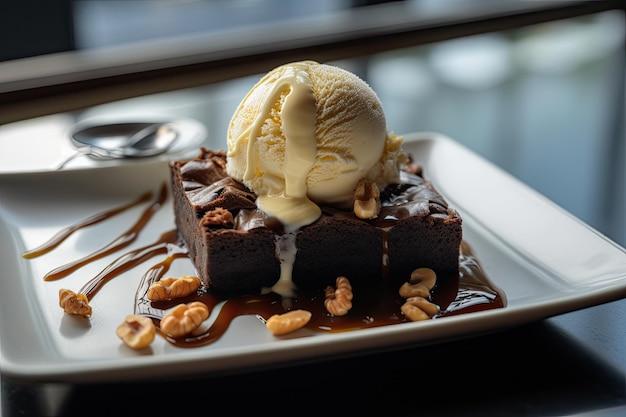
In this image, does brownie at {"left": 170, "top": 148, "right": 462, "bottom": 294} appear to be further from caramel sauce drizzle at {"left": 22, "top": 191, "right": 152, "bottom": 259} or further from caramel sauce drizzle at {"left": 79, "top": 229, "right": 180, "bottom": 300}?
caramel sauce drizzle at {"left": 22, "top": 191, "right": 152, "bottom": 259}

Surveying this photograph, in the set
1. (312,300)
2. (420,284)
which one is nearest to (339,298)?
(312,300)

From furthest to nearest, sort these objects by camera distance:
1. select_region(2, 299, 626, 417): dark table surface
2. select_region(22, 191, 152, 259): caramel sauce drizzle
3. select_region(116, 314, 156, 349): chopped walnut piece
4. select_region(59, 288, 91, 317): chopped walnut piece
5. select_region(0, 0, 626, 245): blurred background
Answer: select_region(0, 0, 626, 245): blurred background
select_region(22, 191, 152, 259): caramel sauce drizzle
select_region(59, 288, 91, 317): chopped walnut piece
select_region(116, 314, 156, 349): chopped walnut piece
select_region(2, 299, 626, 417): dark table surface

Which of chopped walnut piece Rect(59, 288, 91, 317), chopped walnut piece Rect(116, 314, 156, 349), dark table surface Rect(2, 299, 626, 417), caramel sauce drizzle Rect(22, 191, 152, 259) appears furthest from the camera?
caramel sauce drizzle Rect(22, 191, 152, 259)

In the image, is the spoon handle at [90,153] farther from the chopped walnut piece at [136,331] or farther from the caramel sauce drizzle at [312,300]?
the chopped walnut piece at [136,331]

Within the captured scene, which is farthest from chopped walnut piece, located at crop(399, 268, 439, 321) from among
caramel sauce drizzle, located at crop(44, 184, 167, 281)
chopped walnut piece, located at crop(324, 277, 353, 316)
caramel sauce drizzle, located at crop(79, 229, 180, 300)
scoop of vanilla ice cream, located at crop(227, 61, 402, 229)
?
caramel sauce drizzle, located at crop(44, 184, 167, 281)

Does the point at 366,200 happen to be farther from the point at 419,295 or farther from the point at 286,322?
the point at 286,322

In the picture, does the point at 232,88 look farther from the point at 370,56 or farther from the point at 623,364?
the point at 623,364
